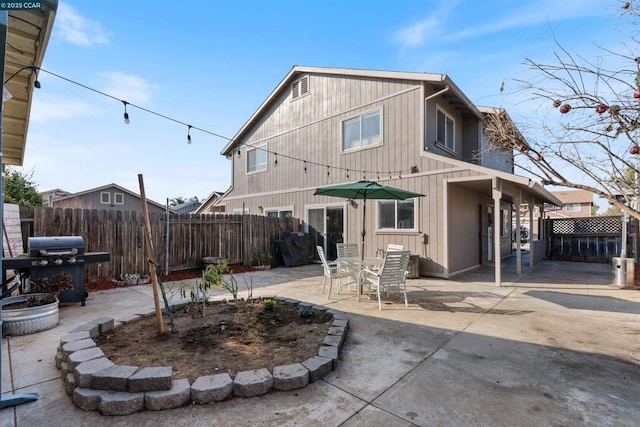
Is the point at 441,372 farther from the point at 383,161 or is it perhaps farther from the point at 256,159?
the point at 256,159

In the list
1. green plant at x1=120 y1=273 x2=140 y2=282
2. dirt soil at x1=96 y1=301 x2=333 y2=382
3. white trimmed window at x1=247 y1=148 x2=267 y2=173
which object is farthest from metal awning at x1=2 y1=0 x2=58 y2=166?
white trimmed window at x1=247 y1=148 x2=267 y2=173

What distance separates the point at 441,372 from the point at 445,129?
794cm

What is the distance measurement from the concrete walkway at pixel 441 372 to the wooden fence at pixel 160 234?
189cm

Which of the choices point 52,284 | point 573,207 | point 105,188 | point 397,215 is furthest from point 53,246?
point 573,207

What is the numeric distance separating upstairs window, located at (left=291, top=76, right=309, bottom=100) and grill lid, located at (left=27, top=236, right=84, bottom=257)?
28.8ft

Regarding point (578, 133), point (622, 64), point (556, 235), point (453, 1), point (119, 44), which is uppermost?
point (453, 1)

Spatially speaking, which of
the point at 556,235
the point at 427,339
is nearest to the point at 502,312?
the point at 427,339

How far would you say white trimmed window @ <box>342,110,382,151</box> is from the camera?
29.2ft

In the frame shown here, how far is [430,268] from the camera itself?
7629mm

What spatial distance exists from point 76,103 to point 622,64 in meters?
7.39

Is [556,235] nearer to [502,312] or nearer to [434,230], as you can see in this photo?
[434,230]

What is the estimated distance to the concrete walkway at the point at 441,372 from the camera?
206cm

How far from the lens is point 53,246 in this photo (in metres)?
4.54

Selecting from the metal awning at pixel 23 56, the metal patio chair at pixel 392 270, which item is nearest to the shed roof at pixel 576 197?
the metal patio chair at pixel 392 270
